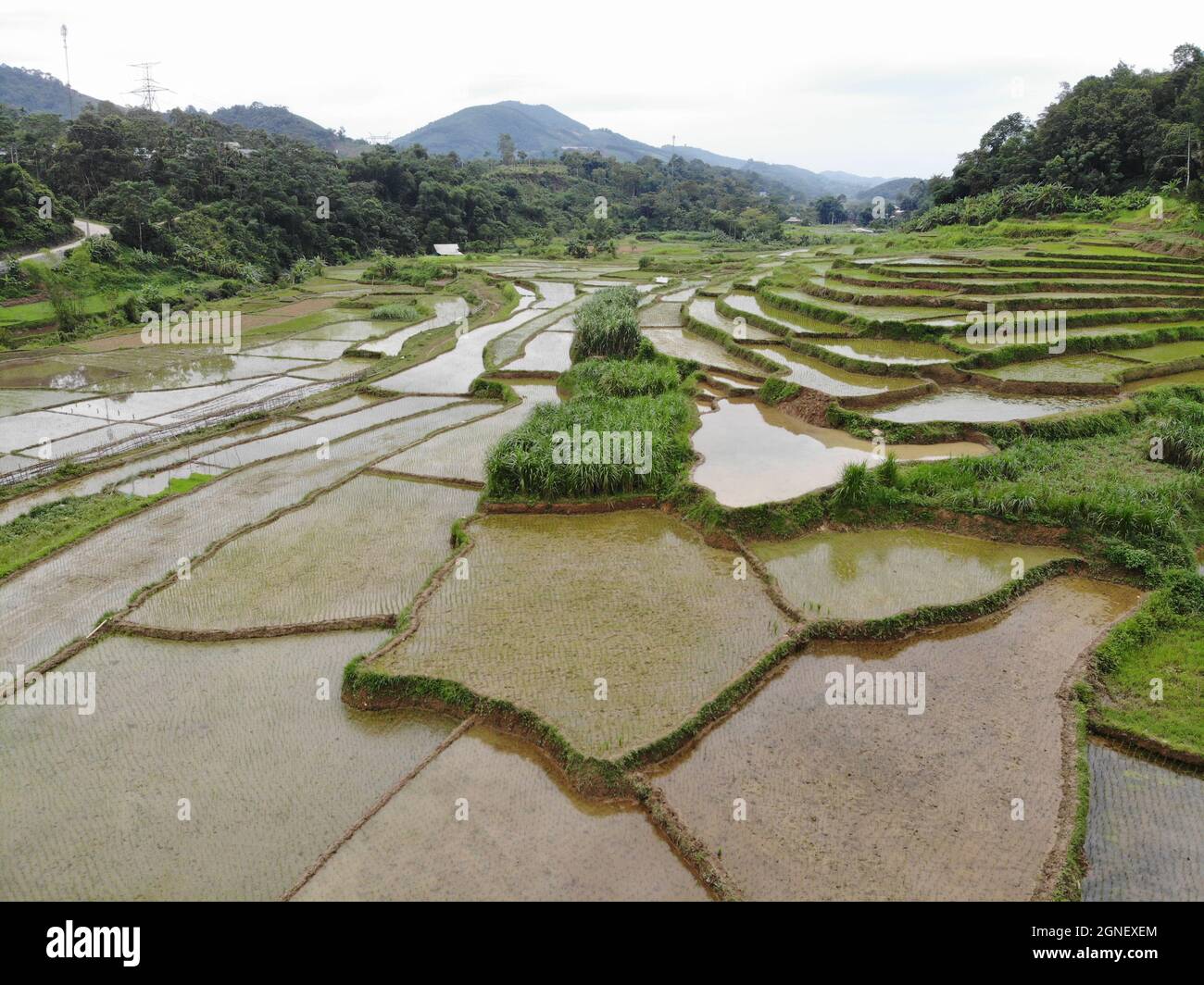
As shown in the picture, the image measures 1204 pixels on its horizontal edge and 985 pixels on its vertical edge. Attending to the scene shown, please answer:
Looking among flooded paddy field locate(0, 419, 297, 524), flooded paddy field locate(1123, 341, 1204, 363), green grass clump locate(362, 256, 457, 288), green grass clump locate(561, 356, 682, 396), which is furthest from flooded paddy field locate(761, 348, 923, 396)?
green grass clump locate(362, 256, 457, 288)

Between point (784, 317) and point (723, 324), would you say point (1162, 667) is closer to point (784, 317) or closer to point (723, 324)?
point (784, 317)

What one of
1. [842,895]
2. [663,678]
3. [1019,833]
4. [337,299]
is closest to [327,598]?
[663,678]

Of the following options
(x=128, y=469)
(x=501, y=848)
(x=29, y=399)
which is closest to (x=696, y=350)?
(x=128, y=469)

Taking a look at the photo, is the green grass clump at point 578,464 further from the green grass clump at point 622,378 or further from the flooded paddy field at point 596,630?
the green grass clump at point 622,378

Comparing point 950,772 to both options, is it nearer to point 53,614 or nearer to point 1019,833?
point 1019,833

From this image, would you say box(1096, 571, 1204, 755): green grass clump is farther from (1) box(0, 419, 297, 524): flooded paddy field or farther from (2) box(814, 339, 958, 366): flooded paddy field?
(1) box(0, 419, 297, 524): flooded paddy field
